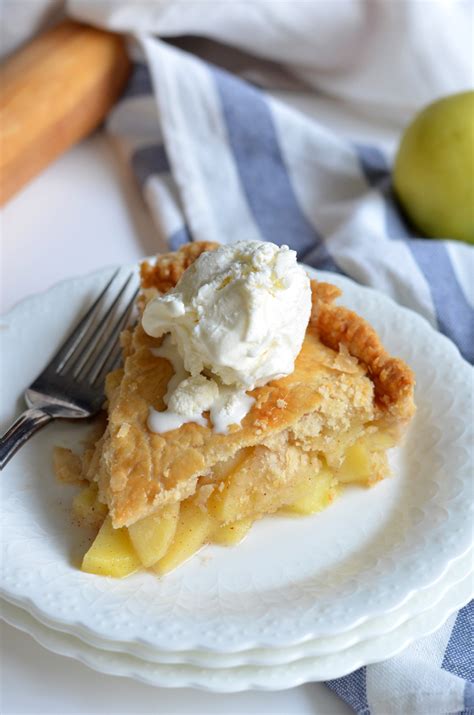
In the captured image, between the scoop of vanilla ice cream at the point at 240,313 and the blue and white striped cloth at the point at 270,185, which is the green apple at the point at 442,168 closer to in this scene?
the blue and white striped cloth at the point at 270,185

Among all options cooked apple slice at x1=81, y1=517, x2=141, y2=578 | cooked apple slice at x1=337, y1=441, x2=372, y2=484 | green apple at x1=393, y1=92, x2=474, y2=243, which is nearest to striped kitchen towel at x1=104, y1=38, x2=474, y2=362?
green apple at x1=393, y1=92, x2=474, y2=243

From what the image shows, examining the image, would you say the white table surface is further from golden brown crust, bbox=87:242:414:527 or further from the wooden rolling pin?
golden brown crust, bbox=87:242:414:527

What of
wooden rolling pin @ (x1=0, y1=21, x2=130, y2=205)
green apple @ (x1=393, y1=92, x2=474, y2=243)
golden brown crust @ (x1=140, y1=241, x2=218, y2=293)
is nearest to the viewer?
golden brown crust @ (x1=140, y1=241, x2=218, y2=293)

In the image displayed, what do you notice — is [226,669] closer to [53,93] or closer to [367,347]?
[367,347]

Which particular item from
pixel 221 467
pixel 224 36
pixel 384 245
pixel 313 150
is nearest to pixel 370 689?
pixel 221 467

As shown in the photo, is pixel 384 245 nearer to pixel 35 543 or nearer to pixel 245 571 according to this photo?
pixel 245 571

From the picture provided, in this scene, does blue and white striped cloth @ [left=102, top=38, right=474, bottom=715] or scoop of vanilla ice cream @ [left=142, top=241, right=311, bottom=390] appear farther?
blue and white striped cloth @ [left=102, top=38, right=474, bottom=715]
